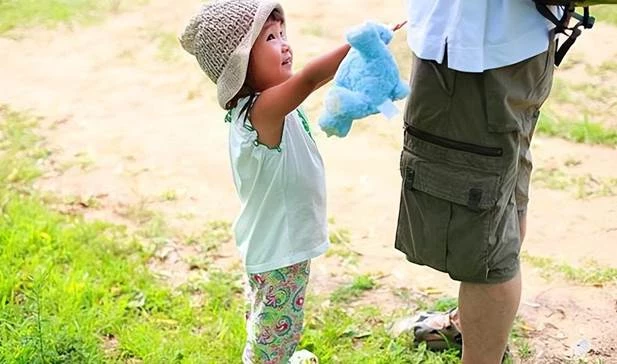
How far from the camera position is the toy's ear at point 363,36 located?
1823mm

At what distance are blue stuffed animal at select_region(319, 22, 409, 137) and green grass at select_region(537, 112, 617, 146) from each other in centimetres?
256

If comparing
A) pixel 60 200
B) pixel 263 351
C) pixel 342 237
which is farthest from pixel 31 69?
pixel 263 351

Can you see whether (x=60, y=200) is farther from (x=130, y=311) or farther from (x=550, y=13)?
(x=550, y=13)

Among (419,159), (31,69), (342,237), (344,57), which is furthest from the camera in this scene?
(31,69)

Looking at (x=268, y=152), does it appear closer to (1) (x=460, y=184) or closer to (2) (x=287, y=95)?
(2) (x=287, y=95)

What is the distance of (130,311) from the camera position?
9.87ft

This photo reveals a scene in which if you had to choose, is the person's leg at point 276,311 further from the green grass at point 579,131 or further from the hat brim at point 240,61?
the green grass at point 579,131

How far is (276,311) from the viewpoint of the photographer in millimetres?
2311

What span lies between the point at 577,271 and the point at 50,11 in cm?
425

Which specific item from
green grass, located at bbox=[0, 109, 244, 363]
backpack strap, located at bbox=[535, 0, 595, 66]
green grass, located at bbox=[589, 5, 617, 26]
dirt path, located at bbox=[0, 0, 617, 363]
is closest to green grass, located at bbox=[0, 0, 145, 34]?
dirt path, located at bbox=[0, 0, 617, 363]

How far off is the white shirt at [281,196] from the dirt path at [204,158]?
888 mm

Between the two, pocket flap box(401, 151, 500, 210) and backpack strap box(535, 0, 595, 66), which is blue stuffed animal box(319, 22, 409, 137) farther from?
backpack strap box(535, 0, 595, 66)

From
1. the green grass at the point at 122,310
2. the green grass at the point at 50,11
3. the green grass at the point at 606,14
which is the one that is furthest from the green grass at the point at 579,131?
the green grass at the point at 50,11

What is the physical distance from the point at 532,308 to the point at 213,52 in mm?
1440
